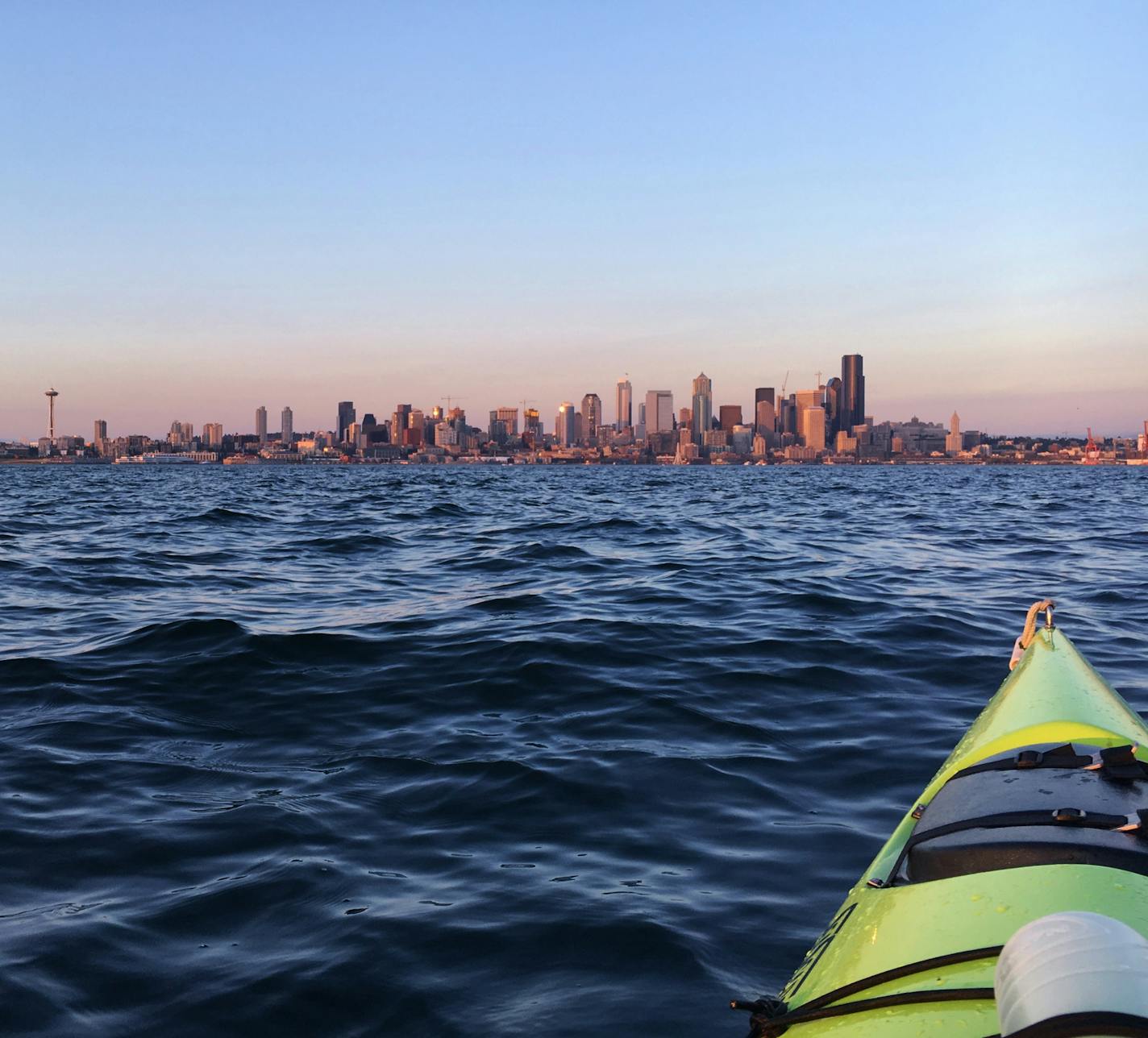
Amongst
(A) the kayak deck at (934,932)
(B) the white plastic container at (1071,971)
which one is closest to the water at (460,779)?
(A) the kayak deck at (934,932)

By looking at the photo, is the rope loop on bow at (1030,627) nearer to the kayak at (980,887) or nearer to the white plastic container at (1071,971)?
the kayak at (980,887)

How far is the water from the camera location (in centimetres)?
351

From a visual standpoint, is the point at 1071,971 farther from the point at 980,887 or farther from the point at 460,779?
the point at 460,779

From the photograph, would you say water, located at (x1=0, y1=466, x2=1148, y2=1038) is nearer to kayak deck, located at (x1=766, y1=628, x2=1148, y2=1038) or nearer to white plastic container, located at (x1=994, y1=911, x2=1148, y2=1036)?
kayak deck, located at (x1=766, y1=628, x2=1148, y2=1038)

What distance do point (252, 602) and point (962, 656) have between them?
320 inches

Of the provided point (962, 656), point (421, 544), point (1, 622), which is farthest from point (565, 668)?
point (421, 544)

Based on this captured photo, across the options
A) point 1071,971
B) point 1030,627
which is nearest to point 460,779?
point 1030,627

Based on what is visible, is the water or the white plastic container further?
the water

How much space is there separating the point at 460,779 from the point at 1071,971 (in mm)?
4380

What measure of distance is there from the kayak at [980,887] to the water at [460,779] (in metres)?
0.81

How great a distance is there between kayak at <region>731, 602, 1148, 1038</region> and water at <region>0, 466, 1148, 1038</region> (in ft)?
2.66

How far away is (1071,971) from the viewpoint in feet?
4.90

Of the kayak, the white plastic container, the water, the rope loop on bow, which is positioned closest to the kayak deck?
the kayak

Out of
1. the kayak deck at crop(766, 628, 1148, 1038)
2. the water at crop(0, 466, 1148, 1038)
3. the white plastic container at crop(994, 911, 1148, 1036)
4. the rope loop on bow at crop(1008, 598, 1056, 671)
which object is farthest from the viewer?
the rope loop on bow at crop(1008, 598, 1056, 671)
